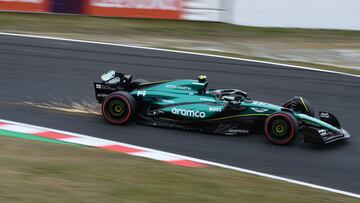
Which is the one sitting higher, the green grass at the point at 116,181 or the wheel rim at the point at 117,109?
the wheel rim at the point at 117,109

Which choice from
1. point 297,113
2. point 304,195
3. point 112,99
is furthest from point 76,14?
point 304,195

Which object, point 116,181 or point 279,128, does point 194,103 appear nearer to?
point 279,128

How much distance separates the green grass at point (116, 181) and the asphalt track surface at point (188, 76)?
792mm

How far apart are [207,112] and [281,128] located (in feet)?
3.33

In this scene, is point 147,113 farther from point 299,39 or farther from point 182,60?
point 299,39

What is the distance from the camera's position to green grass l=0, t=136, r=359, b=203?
18.1 feet

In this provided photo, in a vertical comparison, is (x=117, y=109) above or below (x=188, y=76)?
below

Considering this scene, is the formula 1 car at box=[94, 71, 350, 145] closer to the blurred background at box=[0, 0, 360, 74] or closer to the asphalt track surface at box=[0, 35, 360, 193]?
the asphalt track surface at box=[0, 35, 360, 193]

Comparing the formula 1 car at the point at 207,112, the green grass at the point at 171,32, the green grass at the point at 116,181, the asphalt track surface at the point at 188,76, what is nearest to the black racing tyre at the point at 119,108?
the formula 1 car at the point at 207,112

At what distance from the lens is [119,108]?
874 cm

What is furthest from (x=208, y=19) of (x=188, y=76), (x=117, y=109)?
(x=117, y=109)

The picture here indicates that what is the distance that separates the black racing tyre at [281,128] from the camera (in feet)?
26.2

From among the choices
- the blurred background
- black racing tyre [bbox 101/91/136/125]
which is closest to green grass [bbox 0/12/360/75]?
the blurred background

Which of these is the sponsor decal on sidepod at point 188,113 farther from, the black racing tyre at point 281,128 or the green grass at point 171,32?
the green grass at point 171,32
